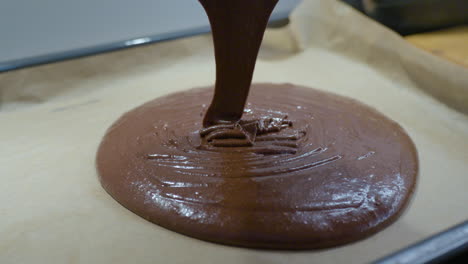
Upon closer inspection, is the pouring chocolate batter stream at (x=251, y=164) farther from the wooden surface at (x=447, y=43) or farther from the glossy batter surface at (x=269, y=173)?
the wooden surface at (x=447, y=43)

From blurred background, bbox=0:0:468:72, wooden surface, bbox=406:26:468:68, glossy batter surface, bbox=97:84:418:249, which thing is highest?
blurred background, bbox=0:0:468:72

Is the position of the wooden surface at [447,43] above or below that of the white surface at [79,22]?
below

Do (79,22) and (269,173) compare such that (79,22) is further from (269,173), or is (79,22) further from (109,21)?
(269,173)

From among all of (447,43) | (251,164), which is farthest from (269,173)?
(447,43)

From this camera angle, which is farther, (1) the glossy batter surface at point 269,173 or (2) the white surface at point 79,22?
(2) the white surface at point 79,22

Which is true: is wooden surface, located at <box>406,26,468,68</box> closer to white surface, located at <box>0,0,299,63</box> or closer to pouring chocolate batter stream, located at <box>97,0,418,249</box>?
pouring chocolate batter stream, located at <box>97,0,418,249</box>

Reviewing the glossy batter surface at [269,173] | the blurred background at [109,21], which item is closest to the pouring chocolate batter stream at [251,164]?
the glossy batter surface at [269,173]

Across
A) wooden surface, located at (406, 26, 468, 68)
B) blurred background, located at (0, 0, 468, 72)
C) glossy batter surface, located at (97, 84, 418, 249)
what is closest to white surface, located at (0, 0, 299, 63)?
blurred background, located at (0, 0, 468, 72)

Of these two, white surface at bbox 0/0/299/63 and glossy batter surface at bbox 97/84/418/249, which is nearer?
glossy batter surface at bbox 97/84/418/249
